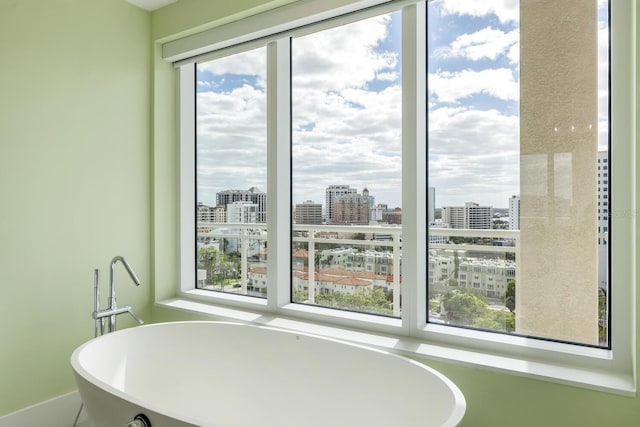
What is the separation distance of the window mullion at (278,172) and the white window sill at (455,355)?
0.21 meters

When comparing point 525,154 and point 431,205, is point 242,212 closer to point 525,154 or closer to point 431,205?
point 431,205

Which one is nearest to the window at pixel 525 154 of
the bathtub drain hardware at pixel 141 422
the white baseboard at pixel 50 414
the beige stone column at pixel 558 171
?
the beige stone column at pixel 558 171

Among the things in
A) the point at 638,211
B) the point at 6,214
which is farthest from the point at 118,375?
the point at 638,211

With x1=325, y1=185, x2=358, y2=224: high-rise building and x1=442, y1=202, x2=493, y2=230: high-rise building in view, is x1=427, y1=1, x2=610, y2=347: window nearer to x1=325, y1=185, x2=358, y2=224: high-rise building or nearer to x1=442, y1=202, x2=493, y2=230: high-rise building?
x1=442, y1=202, x2=493, y2=230: high-rise building

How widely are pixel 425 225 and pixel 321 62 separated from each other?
1.24 metres

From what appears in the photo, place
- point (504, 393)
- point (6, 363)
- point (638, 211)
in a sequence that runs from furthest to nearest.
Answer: point (6, 363)
point (504, 393)
point (638, 211)

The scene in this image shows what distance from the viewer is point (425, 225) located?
7.22 ft

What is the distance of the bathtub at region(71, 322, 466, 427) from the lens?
1730 millimetres

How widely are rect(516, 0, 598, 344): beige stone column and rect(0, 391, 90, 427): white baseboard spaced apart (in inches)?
103

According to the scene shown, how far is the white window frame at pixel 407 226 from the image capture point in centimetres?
168

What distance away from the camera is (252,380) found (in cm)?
226

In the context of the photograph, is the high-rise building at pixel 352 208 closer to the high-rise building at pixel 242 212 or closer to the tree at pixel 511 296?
the high-rise building at pixel 242 212

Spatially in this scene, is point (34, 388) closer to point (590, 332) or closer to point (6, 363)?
point (6, 363)

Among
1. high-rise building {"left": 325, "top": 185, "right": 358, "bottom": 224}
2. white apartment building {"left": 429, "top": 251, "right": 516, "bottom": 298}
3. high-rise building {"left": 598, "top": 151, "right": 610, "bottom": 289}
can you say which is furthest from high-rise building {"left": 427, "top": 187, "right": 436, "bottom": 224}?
high-rise building {"left": 598, "top": 151, "right": 610, "bottom": 289}
